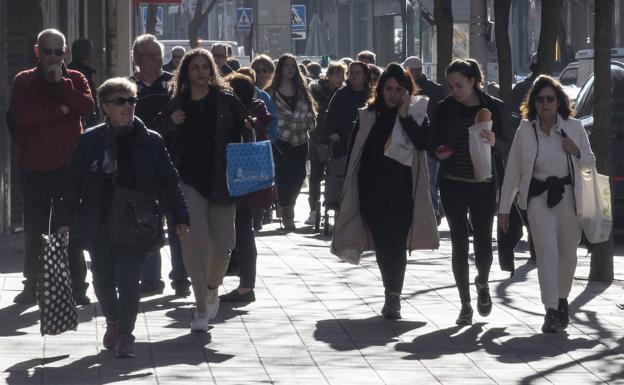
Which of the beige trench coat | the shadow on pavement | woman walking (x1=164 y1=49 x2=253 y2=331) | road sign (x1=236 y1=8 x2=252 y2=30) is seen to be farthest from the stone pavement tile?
road sign (x1=236 y1=8 x2=252 y2=30)

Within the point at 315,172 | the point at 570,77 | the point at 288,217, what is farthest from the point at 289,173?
the point at 570,77

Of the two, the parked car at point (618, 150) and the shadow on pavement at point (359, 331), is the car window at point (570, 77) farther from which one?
the shadow on pavement at point (359, 331)

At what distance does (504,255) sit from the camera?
1088cm

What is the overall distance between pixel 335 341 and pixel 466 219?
1365mm

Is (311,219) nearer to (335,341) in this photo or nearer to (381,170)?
(381,170)

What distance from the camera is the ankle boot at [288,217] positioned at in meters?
16.4

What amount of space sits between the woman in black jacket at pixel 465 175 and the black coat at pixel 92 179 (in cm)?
212

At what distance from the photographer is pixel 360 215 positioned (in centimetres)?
1053

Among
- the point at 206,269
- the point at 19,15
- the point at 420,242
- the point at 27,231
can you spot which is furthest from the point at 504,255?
the point at 19,15

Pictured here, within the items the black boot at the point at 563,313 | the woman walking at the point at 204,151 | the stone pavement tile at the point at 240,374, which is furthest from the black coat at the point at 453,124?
the stone pavement tile at the point at 240,374

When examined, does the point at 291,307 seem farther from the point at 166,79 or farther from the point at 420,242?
the point at 166,79

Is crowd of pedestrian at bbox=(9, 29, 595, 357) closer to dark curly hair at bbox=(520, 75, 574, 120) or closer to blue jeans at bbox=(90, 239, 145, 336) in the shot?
dark curly hair at bbox=(520, 75, 574, 120)

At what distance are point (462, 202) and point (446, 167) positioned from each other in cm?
24

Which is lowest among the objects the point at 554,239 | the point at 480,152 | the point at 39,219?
the point at 554,239
